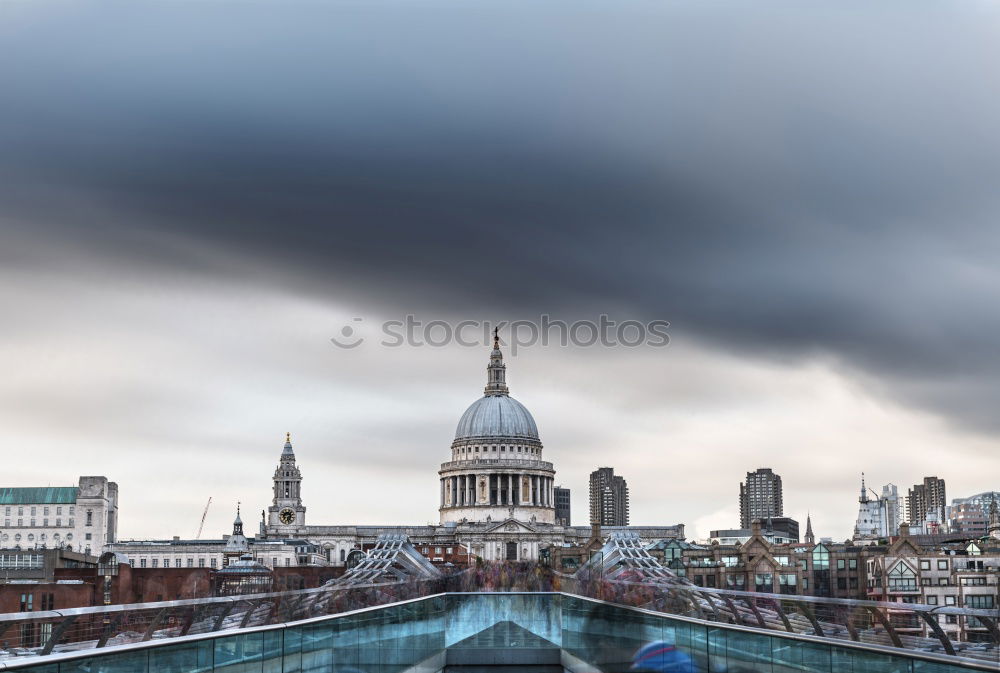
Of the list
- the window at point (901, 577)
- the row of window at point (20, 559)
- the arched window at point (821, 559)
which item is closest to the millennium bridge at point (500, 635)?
the window at point (901, 577)

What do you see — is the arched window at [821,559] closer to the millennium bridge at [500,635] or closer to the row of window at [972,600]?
the row of window at [972,600]

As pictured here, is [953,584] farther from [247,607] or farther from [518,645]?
[247,607]

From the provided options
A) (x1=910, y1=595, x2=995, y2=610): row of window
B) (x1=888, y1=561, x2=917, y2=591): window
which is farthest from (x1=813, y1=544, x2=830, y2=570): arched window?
(x1=910, y1=595, x2=995, y2=610): row of window

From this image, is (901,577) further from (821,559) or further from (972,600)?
(821,559)

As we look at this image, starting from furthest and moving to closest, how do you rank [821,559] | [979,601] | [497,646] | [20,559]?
[20,559], [821,559], [979,601], [497,646]

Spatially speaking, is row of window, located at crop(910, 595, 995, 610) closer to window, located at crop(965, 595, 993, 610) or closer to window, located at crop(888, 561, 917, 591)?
window, located at crop(965, 595, 993, 610)

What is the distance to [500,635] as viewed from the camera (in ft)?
113

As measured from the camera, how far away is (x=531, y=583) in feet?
264

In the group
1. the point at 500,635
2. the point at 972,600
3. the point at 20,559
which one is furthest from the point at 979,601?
the point at 20,559

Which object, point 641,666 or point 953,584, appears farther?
point 953,584

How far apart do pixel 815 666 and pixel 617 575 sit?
172ft

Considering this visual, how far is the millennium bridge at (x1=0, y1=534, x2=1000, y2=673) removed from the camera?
15.9m

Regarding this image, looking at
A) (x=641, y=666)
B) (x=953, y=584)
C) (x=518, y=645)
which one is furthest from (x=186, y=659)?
(x=953, y=584)

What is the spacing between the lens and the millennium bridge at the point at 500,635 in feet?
52.1
